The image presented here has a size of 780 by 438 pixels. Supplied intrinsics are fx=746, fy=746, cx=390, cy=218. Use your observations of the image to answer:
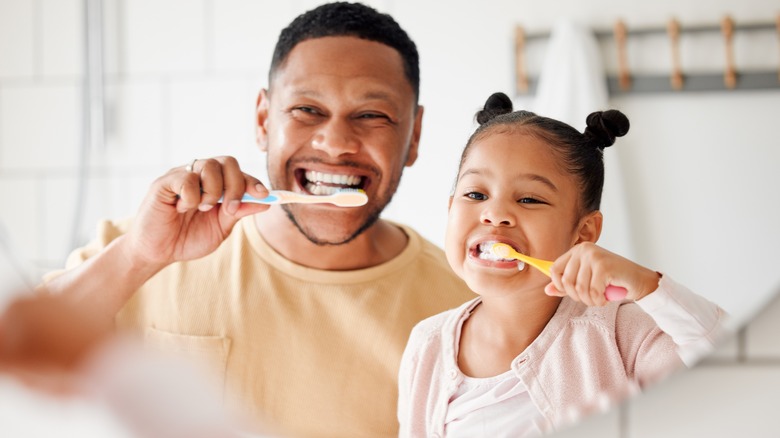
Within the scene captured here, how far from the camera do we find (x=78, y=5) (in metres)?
0.60

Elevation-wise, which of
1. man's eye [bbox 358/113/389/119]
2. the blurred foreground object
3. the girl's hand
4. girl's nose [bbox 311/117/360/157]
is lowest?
the blurred foreground object

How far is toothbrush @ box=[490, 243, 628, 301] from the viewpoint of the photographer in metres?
0.51

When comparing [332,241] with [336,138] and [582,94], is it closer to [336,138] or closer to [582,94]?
[336,138]

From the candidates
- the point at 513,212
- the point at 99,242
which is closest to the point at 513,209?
the point at 513,212

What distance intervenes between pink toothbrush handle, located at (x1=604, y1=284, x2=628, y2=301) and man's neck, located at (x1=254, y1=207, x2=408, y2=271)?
0.50 ft

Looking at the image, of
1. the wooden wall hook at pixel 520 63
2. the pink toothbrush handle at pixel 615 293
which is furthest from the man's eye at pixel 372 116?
the pink toothbrush handle at pixel 615 293

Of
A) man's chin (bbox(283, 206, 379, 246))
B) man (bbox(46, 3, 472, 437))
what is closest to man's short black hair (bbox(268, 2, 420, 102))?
man (bbox(46, 3, 472, 437))

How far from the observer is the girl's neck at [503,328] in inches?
21.0

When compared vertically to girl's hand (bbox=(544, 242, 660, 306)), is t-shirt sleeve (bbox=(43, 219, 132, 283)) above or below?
above

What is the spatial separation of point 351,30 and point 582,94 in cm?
18

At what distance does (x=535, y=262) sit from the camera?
1.69 ft

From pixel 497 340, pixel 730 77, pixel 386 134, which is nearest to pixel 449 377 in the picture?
pixel 497 340

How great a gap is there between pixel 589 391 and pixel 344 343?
0.19 m

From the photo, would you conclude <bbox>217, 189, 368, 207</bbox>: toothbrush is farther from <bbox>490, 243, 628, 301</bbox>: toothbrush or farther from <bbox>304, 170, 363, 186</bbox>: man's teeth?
<bbox>490, 243, 628, 301</bbox>: toothbrush
